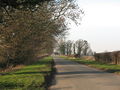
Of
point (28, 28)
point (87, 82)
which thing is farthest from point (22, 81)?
point (28, 28)

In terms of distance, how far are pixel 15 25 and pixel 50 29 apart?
37.5ft

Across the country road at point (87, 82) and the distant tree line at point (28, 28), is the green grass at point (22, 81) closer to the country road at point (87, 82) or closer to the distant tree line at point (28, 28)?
the country road at point (87, 82)

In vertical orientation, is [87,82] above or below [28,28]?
below

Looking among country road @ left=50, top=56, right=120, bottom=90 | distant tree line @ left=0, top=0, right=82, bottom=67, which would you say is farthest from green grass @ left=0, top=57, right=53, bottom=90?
distant tree line @ left=0, top=0, right=82, bottom=67

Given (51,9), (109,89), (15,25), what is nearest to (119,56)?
(51,9)

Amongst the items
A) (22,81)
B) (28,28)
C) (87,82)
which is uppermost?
(28,28)

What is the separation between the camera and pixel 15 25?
32344mm

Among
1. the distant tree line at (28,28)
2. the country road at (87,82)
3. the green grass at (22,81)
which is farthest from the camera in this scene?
the distant tree line at (28,28)

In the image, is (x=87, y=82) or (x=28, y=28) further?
(x=28, y=28)

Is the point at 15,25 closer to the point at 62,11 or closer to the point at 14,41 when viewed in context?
the point at 14,41

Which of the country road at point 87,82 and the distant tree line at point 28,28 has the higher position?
the distant tree line at point 28,28

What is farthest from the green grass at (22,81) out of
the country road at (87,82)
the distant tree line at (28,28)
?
the distant tree line at (28,28)

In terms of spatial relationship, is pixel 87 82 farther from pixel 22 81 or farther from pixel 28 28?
pixel 28 28

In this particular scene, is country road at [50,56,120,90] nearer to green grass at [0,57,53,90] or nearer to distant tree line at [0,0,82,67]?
green grass at [0,57,53,90]
